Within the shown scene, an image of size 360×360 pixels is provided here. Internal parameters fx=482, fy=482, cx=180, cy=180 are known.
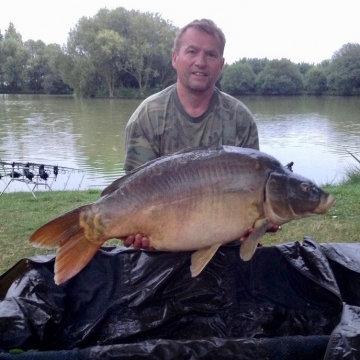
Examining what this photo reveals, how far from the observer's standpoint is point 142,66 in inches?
1121

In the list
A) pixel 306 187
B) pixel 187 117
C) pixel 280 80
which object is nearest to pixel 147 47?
pixel 280 80

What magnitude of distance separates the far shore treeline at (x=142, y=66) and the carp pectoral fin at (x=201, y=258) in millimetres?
27374

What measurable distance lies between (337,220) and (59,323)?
7.13 feet

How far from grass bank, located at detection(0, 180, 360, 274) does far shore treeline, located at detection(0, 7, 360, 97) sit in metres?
24.7

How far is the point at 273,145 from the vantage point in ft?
33.1

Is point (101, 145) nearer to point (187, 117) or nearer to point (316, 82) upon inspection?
point (187, 117)

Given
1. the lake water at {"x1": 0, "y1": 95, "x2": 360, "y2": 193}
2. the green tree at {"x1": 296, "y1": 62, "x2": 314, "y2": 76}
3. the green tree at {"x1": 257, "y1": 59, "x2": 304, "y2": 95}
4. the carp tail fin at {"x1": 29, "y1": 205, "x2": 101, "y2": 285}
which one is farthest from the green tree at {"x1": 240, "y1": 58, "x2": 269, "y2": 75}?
the carp tail fin at {"x1": 29, "y1": 205, "x2": 101, "y2": 285}

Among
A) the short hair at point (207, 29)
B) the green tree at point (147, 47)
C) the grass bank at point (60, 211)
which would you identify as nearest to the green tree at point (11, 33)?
the green tree at point (147, 47)

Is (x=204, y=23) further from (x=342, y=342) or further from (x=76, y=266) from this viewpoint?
(x=342, y=342)

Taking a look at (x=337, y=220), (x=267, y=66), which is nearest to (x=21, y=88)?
(x=267, y=66)

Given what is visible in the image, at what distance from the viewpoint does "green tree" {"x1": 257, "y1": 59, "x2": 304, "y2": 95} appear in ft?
108

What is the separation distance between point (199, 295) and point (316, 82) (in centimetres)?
3336

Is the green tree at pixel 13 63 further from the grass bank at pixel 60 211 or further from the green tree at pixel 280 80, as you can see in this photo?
the grass bank at pixel 60 211

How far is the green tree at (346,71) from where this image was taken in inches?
1235
